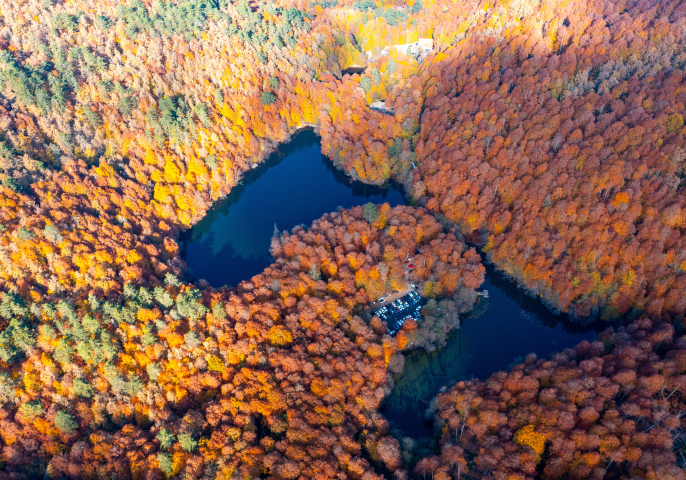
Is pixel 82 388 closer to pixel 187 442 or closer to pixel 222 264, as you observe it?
pixel 187 442

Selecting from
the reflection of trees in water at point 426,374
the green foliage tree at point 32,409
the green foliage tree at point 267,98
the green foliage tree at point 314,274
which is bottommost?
the reflection of trees in water at point 426,374

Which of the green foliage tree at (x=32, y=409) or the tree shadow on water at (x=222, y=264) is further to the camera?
the tree shadow on water at (x=222, y=264)

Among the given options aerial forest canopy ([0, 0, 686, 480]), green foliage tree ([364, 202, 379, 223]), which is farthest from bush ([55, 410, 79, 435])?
green foliage tree ([364, 202, 379, 223])

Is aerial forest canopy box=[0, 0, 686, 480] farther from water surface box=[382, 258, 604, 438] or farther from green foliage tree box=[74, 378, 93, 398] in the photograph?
water surface box=[382, 258, 604, 438]

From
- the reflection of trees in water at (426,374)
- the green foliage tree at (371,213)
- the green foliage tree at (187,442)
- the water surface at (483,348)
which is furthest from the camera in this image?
the green foliage tree at (371,213)

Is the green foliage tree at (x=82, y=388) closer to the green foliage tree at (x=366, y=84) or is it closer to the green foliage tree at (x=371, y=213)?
the green foliage tree at (x=371, y=213)

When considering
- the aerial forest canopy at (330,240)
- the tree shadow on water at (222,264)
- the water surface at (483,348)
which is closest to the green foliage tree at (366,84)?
the aerial forest canopy at (330,240)

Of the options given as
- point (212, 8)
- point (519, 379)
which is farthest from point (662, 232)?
point (212, 8)

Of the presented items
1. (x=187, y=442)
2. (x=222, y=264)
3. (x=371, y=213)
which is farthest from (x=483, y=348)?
(x=222, y=264)
